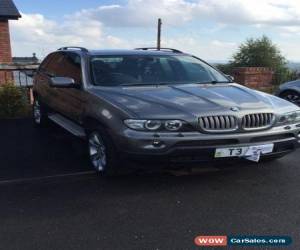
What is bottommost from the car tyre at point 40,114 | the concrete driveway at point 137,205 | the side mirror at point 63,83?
the concrete driveway at point 137,205

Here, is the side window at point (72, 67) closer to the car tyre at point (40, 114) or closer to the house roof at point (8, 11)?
the car tyre at point (40, 114)

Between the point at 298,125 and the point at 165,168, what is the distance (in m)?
1.66

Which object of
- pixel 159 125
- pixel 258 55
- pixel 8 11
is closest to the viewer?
pixel 159 125

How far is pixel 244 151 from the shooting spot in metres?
4.76

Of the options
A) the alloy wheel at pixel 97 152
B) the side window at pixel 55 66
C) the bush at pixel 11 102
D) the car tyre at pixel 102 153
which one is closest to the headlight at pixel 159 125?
the car tyre at pixel 102 153

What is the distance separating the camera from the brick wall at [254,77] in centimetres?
1227

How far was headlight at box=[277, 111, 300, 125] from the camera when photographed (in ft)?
16.7

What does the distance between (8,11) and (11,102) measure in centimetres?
575

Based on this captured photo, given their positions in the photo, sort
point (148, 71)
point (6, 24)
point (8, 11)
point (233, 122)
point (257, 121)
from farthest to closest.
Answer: point (6, 24), point (8, 11), point (148, 71), point (257, 121), point (233, 122)

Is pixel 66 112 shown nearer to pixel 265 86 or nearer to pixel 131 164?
pixel 131 164

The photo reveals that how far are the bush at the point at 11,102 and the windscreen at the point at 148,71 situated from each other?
160 inches

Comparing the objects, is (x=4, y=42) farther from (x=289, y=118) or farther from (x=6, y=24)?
(x=289, y=118)

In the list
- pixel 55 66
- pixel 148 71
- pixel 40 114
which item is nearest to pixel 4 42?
pixel 40 114

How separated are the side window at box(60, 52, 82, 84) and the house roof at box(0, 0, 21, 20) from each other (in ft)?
26.4
